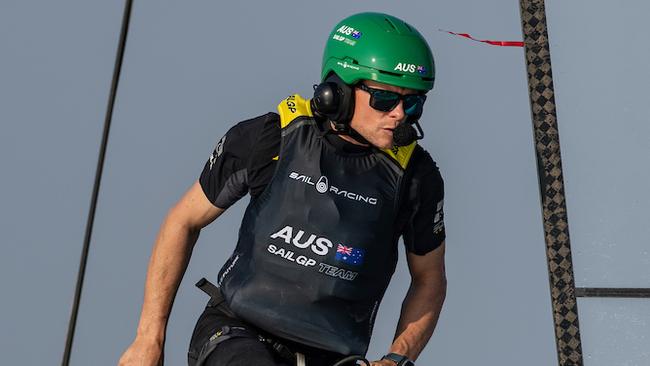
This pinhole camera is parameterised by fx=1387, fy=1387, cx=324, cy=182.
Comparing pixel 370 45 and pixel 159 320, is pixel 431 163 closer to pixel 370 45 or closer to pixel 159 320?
pixel 370 45

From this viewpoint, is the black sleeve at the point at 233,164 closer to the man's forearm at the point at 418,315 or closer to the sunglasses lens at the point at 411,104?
the sunglasses lens at the point at 411,104

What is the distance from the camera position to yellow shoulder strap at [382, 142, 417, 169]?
4.07 meters

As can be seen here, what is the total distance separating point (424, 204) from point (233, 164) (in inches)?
22.8

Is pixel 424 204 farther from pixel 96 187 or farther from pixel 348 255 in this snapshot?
pixel 96 187

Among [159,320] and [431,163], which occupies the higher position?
[431,163]

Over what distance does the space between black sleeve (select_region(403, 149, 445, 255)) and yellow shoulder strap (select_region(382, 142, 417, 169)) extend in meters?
0.04

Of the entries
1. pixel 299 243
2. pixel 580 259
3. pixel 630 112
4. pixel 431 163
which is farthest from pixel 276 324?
pixel 630 112

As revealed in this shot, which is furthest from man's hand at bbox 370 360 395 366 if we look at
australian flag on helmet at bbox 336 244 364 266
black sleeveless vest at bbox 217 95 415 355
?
australian flag on helmet at bbox 336 244 364 266

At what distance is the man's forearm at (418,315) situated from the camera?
13.7ft

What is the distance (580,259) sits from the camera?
17.9 feet

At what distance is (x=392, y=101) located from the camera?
3.94 meters

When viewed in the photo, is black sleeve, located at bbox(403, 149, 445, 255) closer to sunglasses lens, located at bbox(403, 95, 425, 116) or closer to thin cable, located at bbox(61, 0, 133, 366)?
sunglasses lens, located at bbox(403, 95, 425, 116)

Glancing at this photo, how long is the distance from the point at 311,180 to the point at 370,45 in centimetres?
43

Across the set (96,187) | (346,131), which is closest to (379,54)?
(346,131)
